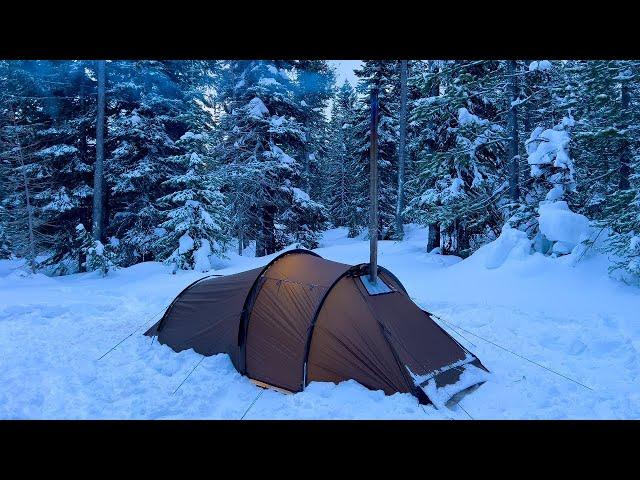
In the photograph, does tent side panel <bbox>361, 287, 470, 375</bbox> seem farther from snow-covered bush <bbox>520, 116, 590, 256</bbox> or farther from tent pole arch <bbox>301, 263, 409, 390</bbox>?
snow-covered bush <bbox>520, 116, 590, 256</bbox>

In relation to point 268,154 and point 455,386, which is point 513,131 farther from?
point 268,154

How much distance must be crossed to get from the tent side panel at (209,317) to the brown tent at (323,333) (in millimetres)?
21

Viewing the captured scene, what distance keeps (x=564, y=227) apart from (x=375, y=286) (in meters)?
7.55

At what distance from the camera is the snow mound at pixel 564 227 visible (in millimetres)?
10859

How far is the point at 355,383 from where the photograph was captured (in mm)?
5445

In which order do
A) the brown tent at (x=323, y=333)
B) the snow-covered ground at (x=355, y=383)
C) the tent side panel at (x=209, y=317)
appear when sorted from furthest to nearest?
the tent side panel at (x=209, y=317) → the brown tent at (x=323, y=333) → the snow-covered ground at (x=355, y=383)

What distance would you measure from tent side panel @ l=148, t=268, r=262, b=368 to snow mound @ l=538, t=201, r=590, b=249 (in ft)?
28.4

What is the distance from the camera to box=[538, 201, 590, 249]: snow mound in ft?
35.6

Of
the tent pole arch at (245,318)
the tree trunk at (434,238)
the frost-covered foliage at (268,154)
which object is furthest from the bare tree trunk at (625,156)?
the tent pole arch at (245,318)

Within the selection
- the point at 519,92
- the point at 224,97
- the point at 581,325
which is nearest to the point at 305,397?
the point at 581,325

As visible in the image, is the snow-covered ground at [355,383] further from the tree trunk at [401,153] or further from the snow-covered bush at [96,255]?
the tree trunk at [401,153]
